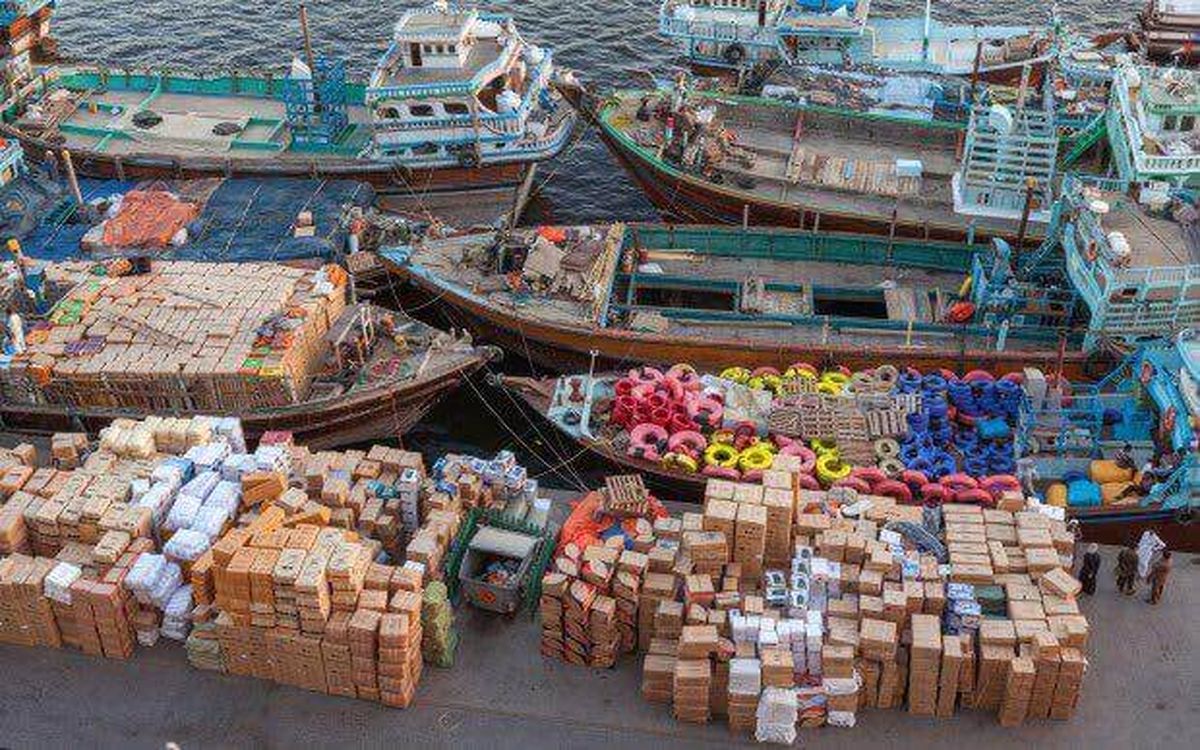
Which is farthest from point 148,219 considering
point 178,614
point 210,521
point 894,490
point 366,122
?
point 894,490

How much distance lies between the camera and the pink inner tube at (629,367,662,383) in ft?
87.2

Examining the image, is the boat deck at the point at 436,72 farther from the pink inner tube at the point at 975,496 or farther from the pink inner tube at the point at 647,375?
the pink inner tube at the point at 975,496

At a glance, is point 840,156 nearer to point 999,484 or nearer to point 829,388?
point 829,388

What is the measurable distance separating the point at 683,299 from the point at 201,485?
47.5 feet

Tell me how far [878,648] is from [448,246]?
16926 millimetres

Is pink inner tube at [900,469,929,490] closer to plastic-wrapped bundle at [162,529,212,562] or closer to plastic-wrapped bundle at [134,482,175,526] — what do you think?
plastic-wrapped bundle at [162,529,212,562]

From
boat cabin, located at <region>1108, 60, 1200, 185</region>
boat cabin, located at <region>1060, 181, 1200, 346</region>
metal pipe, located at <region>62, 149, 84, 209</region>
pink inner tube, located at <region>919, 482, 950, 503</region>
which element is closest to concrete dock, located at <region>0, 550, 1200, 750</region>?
pink inner tube, located at <region>919, 482, 950, 503</region>

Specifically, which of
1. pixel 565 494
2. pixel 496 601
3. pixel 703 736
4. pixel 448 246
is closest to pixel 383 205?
pixel 448 246

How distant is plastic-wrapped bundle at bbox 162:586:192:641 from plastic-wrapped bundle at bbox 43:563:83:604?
4.98 ft

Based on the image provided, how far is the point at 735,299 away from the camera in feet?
100

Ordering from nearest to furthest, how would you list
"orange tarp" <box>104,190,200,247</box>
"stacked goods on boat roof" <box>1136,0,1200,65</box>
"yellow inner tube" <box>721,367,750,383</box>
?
"yellow inner tube" <box>721,367,750,383</box>
"orange tarp" <box>104,190,200,247</box>
"stacked goods on boat roof" <box>1136,0,1200,65</box>

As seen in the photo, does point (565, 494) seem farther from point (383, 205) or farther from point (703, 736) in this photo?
point (383, 205)

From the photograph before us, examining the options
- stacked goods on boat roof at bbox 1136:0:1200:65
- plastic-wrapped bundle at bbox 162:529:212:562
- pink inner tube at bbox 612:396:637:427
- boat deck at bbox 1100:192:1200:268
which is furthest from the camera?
stacked goods on boat roof at bbox 1136:0:1200:65

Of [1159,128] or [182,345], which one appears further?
[1159,128]
